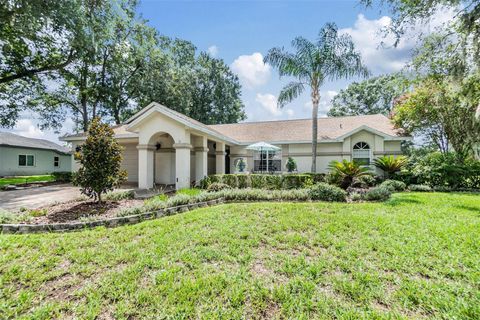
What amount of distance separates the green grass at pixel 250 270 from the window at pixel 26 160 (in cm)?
3021

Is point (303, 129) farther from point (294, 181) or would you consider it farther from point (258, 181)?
point (258, 181)

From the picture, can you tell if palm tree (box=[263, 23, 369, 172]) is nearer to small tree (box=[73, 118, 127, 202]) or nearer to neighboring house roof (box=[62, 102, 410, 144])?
neighboring house roof (box=[62, 102, 410, 144])

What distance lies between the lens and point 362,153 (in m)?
15.8

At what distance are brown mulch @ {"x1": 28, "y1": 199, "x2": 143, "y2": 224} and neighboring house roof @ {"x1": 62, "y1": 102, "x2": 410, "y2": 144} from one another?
557 centimetres

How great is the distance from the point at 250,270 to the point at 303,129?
16.4m

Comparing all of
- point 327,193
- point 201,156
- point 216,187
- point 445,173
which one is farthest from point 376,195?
point 201,156

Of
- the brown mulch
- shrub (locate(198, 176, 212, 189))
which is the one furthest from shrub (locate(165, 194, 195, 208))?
shrub (locate(198, 176, 212, 189))

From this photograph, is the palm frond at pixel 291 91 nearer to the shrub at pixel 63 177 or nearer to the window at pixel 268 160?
the window at pixel 268 160

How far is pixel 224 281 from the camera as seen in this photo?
3.44 meters

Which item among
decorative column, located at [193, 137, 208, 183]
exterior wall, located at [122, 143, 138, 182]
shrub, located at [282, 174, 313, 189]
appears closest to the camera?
shrub, located at [282, 174, 313, 189]

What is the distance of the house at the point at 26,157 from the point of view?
2486cm

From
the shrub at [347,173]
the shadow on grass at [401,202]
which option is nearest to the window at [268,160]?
the shrub at [347,173]

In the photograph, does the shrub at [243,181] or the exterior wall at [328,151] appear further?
the exterior wall at [328,151]

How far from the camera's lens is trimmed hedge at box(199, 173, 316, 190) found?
1165 centimetres
